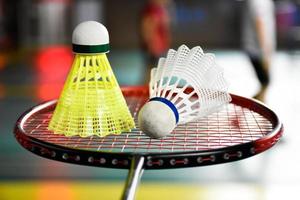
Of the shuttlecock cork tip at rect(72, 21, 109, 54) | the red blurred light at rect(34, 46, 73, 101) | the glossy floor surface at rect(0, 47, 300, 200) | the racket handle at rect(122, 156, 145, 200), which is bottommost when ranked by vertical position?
the red blurred light at rect(34, 46, 73, 101)

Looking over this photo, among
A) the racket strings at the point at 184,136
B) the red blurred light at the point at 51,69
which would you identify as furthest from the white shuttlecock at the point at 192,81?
the red blurred light at the point at 51,69

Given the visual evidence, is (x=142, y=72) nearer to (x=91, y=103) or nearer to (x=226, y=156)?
(x=91, y=103)

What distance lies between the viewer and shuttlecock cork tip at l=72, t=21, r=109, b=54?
1.17 m

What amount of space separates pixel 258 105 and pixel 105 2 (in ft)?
21.1

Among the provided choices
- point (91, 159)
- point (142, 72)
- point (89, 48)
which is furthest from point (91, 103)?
point (142, 72)

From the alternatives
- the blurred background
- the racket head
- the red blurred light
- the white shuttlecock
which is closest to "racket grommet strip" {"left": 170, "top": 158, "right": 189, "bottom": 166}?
the racket head

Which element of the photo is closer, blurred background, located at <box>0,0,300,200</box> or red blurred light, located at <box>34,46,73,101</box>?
blurred background, located at <box>0,0,300,200</box>

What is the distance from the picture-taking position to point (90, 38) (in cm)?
118

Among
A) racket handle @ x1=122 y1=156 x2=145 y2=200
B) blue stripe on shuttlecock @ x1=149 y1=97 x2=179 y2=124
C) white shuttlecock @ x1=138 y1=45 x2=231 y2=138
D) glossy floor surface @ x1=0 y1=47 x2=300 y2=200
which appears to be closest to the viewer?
racket handle @ x1=122 y1=156 x2=145 y2=200

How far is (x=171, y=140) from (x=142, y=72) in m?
4.58

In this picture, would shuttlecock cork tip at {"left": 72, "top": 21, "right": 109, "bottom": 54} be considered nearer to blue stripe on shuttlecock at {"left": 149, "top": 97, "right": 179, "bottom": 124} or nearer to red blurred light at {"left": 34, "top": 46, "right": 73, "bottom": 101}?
blue stripe on shuttlecock at {"left": 149, "top": 97, "right": 179, "bottom": 124}

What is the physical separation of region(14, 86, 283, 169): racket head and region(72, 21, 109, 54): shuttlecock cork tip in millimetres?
182

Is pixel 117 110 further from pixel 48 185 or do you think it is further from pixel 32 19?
pixel 32 19

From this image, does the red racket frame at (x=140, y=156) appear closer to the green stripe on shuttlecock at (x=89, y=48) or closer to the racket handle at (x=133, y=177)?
the racket handle at (x=133, y=177)
